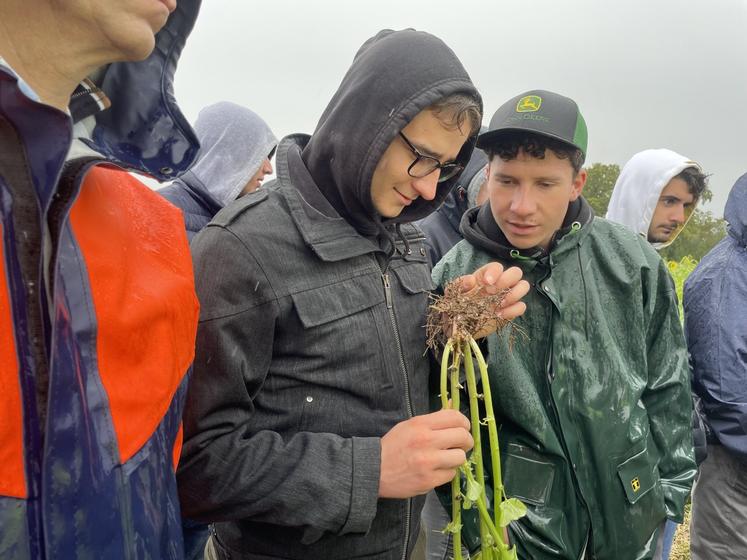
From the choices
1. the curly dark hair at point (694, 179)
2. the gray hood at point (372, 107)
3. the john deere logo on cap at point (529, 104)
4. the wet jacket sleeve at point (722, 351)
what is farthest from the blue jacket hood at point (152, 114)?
the curly dark hair at point (694, 179)

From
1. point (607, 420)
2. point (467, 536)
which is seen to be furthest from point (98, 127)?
point (607, 420)

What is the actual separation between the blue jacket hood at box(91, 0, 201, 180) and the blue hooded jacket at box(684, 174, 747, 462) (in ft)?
9.92

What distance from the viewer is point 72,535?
0.94m

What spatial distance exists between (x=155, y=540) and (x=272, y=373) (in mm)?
602

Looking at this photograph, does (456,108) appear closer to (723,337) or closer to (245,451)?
(245,451)

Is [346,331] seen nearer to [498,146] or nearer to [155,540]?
[155,540]

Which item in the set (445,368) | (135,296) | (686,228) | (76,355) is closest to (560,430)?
(445,368)

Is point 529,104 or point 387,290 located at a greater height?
point 529,104

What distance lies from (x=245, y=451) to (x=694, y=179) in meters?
4.31

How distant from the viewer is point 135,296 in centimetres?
116

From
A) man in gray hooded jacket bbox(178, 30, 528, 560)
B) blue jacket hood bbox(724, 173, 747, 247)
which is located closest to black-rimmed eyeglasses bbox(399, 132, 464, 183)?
man in gray hooded jacket bbox(178, 30, 528, 560)

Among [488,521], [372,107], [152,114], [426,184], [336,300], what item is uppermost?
[372,107]

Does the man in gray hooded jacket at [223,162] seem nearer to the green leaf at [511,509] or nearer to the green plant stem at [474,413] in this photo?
the green plant stem at [474,413]

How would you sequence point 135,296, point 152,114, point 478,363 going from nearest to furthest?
1. point 135,296
2. point 152,114
3. point 478,363
